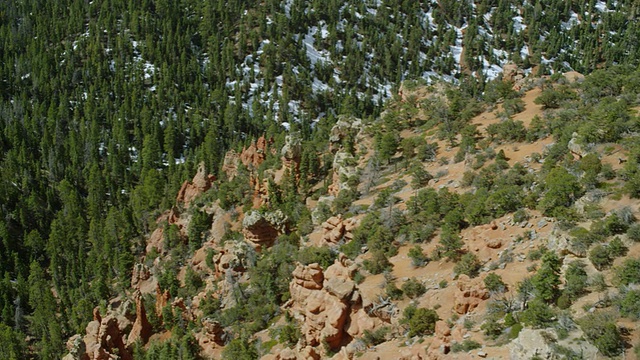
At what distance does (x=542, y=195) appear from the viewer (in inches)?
1571

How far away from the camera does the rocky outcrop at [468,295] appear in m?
31.9

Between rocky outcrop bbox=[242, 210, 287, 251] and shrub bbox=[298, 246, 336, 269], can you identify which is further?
rocky outcrop bbox=[242, 210, 287, 251]

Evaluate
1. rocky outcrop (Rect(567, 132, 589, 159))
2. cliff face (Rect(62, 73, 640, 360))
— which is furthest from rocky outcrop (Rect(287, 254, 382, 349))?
rocky outcrop (Rect(567, 132, 589, 159))

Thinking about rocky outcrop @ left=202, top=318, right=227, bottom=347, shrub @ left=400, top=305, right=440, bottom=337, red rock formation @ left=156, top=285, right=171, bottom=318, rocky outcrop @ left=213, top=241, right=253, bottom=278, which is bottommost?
red rock formation @ left=156, top=285, right=171, bottom=318

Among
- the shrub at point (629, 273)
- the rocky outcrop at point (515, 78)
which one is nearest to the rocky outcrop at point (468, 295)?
the shrub at point (629, 273)

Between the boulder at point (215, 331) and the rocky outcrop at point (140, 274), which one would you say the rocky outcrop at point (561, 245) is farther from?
the rocky outcrop at point (140, 274)

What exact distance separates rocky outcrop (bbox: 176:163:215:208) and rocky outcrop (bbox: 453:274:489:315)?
86.4m

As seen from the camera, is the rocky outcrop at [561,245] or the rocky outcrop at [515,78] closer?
the rocky outcrop at [561,245]

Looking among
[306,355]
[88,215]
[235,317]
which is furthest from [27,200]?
[306,355]

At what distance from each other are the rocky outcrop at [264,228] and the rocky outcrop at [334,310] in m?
24.0

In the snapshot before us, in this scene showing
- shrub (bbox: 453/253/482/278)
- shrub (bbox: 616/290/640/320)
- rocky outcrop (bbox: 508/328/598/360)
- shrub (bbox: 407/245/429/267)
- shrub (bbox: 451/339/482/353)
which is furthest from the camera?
shrub (bbox: 407/245/429/267)

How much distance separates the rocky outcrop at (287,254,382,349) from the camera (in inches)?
1427

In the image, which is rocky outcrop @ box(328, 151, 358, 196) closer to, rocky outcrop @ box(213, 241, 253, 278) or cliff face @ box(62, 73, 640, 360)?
cliff face @ box(62, 73, 640, 360)

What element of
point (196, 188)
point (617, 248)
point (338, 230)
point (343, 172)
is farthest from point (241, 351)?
point (196, 188)
